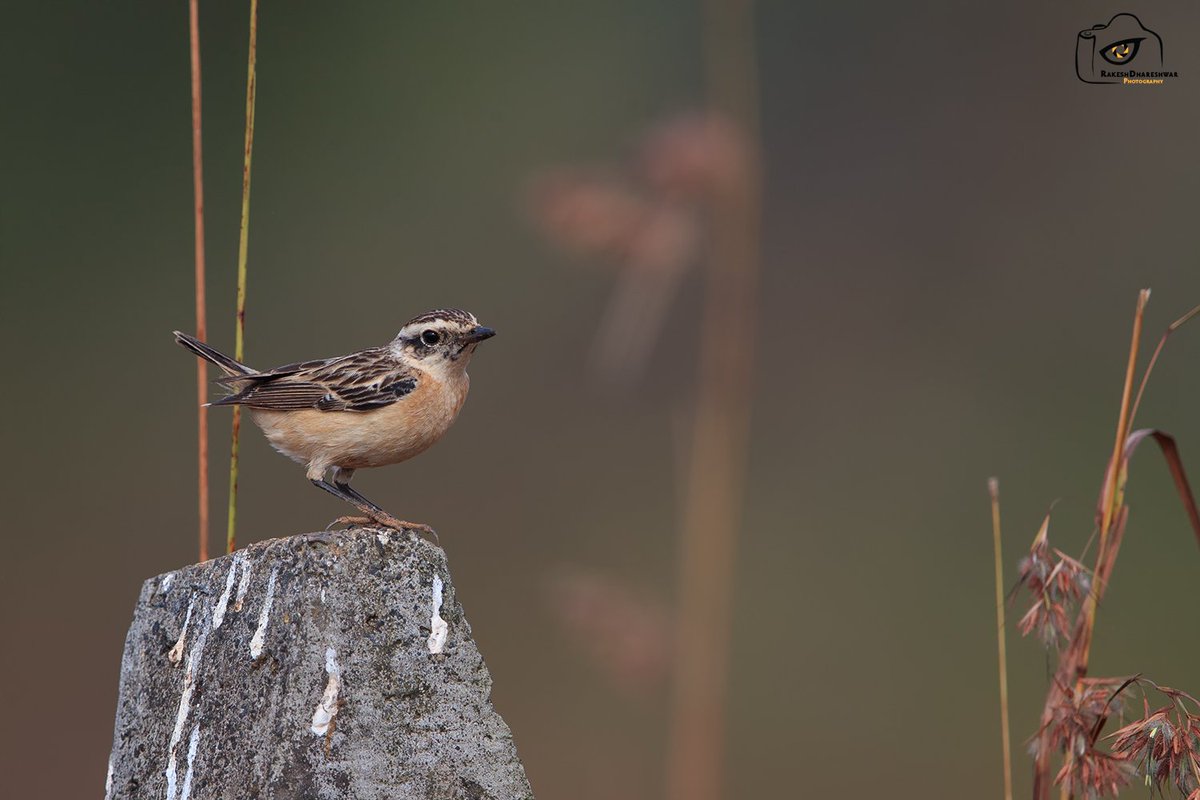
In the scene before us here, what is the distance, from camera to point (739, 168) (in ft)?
14.4

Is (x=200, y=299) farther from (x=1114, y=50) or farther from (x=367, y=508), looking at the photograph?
(x=1114, y=50)

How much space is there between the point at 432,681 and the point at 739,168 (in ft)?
6.87

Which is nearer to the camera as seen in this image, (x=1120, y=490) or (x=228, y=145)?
(x=1120, y=490)

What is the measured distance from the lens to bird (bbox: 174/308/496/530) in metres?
3.90

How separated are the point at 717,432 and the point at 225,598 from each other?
1803mm

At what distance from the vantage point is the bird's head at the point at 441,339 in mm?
4125

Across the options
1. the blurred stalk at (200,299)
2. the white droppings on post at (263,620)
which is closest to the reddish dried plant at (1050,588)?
the white droppings on post at (263,620)

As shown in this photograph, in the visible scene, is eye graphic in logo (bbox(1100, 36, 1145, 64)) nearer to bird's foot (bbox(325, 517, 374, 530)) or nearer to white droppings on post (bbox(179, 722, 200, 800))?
bird's foot (bbox(325, 517, 374, 530))

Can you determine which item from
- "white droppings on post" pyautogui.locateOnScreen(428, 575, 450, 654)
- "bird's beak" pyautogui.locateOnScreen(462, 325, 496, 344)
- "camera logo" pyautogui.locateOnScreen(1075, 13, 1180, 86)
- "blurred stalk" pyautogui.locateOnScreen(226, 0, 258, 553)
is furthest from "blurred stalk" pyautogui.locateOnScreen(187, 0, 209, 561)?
"camera logo" pyautogui.locateOnScreen(1075, 13, 1180, 86)

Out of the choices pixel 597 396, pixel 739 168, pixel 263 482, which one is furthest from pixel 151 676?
pixel 597 396

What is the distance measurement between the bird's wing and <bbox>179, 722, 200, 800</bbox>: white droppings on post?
1.20 m

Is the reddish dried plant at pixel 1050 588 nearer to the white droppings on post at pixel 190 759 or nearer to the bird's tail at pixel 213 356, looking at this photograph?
the white droppings on post at pixel 190 759

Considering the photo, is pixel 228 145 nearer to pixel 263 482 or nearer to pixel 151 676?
pixel 263 482

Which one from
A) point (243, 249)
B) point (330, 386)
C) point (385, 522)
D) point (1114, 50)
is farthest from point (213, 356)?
point (1114, 50)
